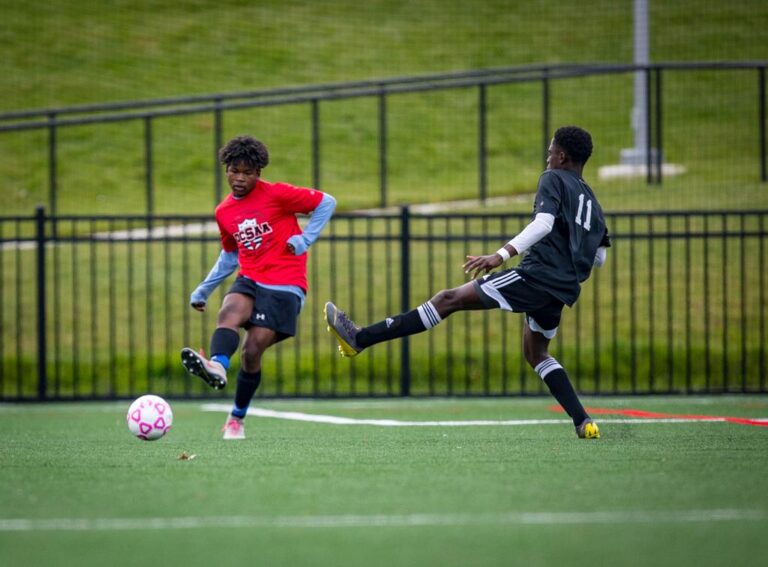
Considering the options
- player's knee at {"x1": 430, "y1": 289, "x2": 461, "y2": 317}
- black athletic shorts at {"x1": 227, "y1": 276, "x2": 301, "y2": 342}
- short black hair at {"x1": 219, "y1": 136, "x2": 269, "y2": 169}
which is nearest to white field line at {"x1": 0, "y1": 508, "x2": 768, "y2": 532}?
player's knee at {"x1": 430, "y1": 289, "x2": 461, "y2": 317}

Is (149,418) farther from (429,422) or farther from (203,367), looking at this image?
(429,422)

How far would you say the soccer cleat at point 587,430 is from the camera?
24.5ft

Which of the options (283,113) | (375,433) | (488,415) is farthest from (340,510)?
(283,113)

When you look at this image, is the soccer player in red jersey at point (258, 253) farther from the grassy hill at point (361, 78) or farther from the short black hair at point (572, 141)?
the grassy hill at point (361, 78)

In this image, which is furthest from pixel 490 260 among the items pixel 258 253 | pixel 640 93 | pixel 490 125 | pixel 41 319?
pixel 490 125

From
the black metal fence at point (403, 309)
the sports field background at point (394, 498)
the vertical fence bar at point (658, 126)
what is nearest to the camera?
the sports field background at point (394, 498)

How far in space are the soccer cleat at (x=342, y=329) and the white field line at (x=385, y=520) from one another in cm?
271

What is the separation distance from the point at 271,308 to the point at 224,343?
1.25 feet

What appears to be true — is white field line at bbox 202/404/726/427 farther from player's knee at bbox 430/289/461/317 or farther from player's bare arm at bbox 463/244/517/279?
player's bare arm at bbox 463/244/517/279

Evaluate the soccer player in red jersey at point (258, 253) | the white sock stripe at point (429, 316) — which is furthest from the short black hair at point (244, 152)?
the white sock stripe at point (429, 316)

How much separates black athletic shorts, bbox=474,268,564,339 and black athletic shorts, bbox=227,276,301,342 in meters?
1.21

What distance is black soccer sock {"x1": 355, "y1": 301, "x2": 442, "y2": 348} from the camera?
7.47 m

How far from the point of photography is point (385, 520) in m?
4.74

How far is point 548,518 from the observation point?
4730 millimetres
